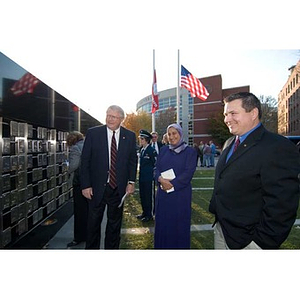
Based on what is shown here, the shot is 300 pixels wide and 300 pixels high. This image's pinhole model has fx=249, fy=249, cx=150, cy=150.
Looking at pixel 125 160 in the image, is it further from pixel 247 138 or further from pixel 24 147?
pixel 247 138

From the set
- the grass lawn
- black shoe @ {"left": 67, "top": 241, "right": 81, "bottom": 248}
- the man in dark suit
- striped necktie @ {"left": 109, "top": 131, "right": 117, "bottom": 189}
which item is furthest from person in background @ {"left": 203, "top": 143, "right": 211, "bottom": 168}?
striped necktie @ {"left": 109, "top": 131, "right": 117, "bottom": 189}

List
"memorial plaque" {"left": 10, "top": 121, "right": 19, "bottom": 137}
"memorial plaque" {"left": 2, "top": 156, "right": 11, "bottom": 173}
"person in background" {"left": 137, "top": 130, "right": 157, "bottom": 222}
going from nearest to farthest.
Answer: "memorial plaque" {"left": 2, "top": 156, "right": 11, "bottom": 173} → "memorial plaque" {"left": 10, "top": 121, "right": 19, "bottom": 137} → "person in background" {"left": 137, "top": 130, "right": 157, "bottom": 222}

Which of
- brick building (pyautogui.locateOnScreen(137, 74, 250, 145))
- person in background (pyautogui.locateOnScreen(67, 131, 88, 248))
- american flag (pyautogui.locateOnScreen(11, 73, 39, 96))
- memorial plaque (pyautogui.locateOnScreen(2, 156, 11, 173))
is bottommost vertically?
person in background (pyautogui.locateOnScreen(67, 131, 88, 248))

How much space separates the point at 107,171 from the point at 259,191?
165 centimetres

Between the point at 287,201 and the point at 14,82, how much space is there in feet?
8.93

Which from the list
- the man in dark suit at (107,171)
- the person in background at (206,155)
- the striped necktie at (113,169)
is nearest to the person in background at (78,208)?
the man in dark suit at (107,171)

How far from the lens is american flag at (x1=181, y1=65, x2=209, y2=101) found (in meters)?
7.47

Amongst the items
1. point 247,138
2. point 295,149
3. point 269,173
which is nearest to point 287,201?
point 269,173

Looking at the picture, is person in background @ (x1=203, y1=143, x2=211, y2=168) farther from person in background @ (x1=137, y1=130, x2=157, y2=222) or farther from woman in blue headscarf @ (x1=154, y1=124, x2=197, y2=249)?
woman in blue headscarf @ (x1=154, y1=124, x2=197, y2=249)

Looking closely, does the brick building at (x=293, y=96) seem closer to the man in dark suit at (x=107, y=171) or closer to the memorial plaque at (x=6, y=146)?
the man in dark suit at (x=107, y=171)

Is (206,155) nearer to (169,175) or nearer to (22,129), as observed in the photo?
(169,175)

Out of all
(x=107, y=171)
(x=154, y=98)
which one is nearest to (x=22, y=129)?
(x=107, y=171)

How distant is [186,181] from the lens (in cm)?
287

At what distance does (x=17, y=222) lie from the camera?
2.89 metres
